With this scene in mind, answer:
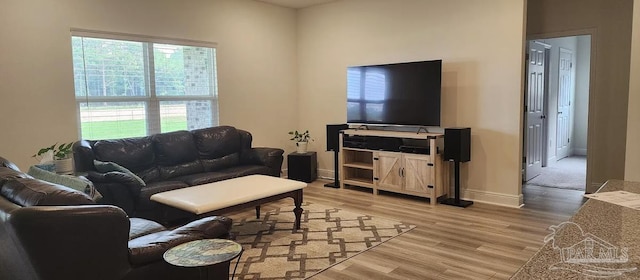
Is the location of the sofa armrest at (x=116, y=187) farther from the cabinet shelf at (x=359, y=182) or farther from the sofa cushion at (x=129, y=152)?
the cabinet shelf at (x=359, y=182)

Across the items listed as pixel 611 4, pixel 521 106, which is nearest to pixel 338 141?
pixel 521 106

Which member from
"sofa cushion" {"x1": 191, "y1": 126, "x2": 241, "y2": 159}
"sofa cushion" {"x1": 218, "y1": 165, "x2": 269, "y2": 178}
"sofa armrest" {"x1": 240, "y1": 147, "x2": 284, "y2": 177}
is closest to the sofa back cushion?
"sofa cushion" {"x1": 191, "y1": 126, "x2": 241, "y2": 159}

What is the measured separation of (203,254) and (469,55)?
422 cm

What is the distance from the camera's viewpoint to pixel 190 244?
2.41m

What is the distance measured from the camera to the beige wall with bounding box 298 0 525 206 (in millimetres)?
5074

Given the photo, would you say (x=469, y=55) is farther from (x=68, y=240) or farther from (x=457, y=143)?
(x=68, y=240)

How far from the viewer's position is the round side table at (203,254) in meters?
2.17

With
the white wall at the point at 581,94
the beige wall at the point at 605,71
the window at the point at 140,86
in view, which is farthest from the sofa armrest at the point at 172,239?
the white wall at the point at 581,94

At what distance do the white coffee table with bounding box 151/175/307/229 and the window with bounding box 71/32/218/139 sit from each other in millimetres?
1644

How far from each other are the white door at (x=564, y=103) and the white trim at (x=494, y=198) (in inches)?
160

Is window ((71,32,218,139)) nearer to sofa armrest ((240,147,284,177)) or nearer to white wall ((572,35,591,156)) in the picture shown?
sofa armrest ((240,147,284,177))

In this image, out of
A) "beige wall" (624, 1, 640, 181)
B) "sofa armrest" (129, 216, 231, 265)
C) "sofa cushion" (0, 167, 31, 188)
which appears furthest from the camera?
"beige wall" (624, 1, 640, 181)

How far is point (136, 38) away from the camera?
5.27 meters

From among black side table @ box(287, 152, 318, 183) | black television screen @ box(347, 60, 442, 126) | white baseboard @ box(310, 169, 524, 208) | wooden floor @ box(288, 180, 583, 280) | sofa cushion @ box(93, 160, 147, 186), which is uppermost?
black television screen @ box(347, 60, 442, 126)
